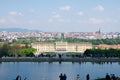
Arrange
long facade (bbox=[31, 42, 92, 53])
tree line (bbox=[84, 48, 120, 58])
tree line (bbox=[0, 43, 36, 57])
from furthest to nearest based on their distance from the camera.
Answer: long facade (bbox=[31, 42, 92, 53]), tree line (bbox=[84, 48, 120, 58]), tree line (bbox=[0, 43, 36, 57])

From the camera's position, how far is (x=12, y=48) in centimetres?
7938

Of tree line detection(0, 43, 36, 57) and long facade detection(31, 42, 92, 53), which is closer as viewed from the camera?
tree line detection(0, 43, 36, 57)

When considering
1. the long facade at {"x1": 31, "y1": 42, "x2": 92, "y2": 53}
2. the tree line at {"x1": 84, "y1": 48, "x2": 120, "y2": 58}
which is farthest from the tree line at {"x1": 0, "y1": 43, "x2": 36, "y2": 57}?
the long facade at {"x1": 31, "y1": 42, "x2": 92, "y2": 53}

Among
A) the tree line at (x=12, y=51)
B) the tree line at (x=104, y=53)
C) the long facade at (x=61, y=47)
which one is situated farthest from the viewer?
the long facade at (x=61, y=47)

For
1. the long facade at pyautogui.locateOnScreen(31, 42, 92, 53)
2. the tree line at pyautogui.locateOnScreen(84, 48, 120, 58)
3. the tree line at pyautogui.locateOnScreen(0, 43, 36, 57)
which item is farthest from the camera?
the long facade at pyautogui.locateOnScreen(31, 42, 92, 53)

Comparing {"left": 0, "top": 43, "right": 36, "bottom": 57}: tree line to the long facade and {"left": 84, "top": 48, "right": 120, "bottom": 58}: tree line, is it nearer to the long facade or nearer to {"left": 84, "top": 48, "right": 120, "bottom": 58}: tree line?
{"left": 84, "top": 48, "right": 120, "bottom": 58}: tree line

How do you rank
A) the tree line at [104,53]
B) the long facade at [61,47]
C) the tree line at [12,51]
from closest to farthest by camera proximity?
the tree line at [12,51]
the tree line at [104,53]
the long facade at [61,47]

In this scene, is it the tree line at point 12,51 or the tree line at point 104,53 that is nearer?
the tree line at point 12,51

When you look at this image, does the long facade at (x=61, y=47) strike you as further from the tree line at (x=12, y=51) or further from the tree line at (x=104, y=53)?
the tree line at (x=12, y=51)

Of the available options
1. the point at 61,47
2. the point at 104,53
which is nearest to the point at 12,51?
the point at 104,53

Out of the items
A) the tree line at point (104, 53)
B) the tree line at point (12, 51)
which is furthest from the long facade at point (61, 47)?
the tree line at point (12, 51)

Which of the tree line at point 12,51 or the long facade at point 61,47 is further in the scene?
the long facade at point 61,47

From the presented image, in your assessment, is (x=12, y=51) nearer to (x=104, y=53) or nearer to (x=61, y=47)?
(x=104, y=53)

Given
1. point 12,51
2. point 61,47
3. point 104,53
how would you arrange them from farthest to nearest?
point 61,47
point 104,53
point 12,51
